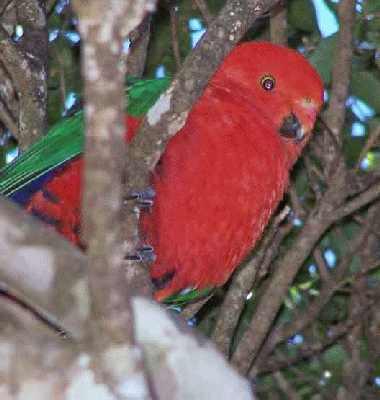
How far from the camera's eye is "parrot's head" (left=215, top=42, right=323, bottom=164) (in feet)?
11.5

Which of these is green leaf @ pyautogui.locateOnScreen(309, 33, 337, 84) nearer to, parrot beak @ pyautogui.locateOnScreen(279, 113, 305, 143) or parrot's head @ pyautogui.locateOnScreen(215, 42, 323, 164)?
parrot's head @ pyautogui.locateOnScreen(215, 42, 323, 164)

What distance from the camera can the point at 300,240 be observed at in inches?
139

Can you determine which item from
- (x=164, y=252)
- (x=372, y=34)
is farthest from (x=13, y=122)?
(x=372, y=34)

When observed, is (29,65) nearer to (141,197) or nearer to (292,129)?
(292,129)

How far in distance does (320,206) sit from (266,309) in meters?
0.39

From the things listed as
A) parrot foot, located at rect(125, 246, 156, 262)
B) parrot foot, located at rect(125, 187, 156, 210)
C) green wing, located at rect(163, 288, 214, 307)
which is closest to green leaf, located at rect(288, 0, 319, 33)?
green wing, located at rect(163, 288, 214, 307)

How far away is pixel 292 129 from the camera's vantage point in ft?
11.5

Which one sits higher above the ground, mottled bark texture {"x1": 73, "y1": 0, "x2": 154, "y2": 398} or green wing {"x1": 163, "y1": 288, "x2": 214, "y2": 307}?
mottled bark texture {"x1": 73, "y1": 0, "x2": 154, "y2": 398}

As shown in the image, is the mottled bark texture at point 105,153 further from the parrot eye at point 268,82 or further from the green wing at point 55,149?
the parrot eye at point 268,82

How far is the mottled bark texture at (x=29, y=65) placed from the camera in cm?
339

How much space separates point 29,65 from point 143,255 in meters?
0.99

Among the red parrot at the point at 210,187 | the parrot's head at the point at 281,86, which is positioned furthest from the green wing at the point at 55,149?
the parrot's head at the point at 281,86

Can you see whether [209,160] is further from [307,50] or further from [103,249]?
[103,249]

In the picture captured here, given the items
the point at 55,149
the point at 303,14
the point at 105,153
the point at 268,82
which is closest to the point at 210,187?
the point at 55,149
